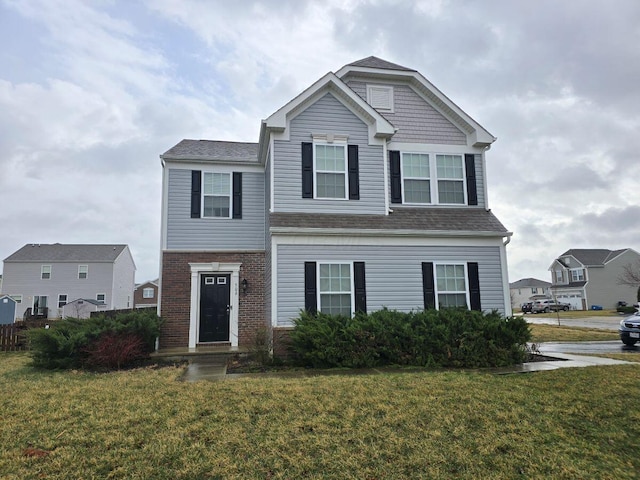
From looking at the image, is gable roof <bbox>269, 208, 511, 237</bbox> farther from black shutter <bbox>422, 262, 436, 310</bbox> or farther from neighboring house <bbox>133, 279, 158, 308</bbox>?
neighboring house <bbox>133, 279, 158, 308</bbox>

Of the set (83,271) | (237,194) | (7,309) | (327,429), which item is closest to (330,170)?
(237,194)

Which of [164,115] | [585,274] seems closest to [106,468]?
[164,115]

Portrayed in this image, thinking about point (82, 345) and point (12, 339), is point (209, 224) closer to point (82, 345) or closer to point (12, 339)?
point (82, 345)

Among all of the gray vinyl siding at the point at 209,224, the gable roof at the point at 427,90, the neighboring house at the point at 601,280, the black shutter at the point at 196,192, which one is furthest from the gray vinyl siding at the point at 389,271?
the neighboring house at the point at 601,280

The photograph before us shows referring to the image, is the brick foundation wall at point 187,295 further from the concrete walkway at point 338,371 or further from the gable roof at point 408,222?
the gable roof at point 408,222

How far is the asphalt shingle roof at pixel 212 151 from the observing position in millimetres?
13414

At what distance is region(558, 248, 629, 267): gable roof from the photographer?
52844mm

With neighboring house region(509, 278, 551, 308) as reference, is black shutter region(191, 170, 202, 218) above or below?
above

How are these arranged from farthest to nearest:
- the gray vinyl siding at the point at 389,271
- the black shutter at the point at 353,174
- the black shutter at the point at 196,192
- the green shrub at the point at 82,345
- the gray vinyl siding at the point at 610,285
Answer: the gray vinyl siding at the point at 610,285 < the black shutter at the point at 196,192 < the black shutter at the point at 353,174 < the gray vinyl siding at the point at 389,271 < the green shrub at the point at 82,345

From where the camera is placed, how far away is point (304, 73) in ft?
58.4

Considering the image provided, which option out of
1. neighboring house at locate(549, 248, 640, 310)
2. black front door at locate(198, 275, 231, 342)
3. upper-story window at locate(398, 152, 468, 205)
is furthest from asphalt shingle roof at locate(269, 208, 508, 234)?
neighboring house at locate(549, 248, 640, 310)

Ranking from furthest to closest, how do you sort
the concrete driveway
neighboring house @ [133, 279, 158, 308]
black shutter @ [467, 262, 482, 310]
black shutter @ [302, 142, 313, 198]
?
neighboring house @ [133, 279, 158, 308] → the concrete driveway → black shutter @ [467, 262, 482, 310] → black shutter @ [302, 142, 313, 198]

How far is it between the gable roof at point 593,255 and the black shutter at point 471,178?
49142mm

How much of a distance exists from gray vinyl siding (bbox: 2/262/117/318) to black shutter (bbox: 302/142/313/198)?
37.8m
